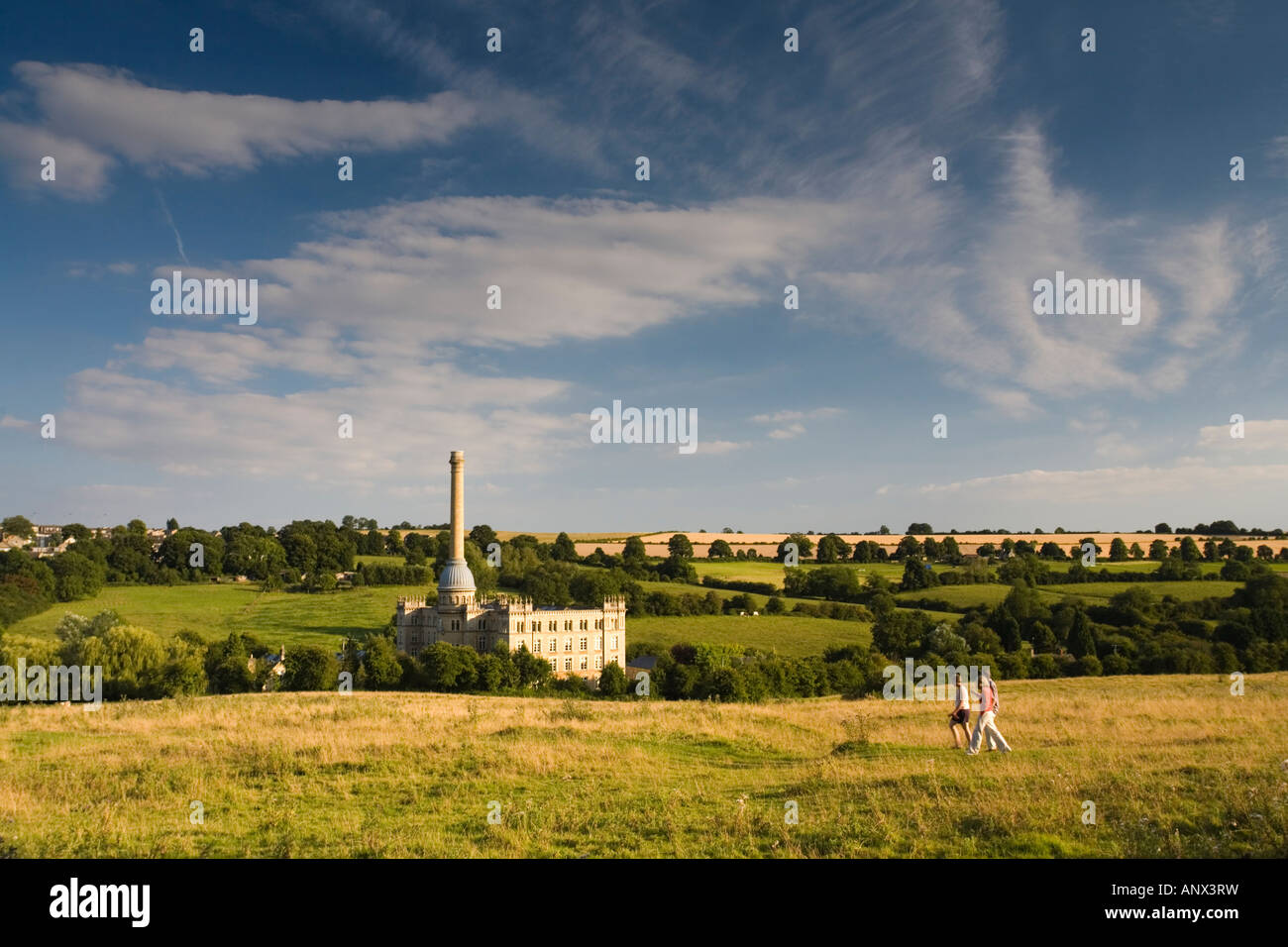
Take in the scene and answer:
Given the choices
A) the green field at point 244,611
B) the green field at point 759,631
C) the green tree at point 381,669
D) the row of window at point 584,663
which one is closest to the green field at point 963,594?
the green field at point 759,631

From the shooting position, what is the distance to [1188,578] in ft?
381

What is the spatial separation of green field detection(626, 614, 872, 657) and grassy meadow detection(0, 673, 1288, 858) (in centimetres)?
6768

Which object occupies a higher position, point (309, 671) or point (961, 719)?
point (961, 719)

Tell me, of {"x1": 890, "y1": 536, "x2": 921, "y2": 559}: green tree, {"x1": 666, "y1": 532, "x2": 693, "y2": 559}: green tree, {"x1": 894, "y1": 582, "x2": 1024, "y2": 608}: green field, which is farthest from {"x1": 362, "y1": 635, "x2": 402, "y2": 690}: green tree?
{"x1": 890, "y1": 536, "x2": 921, "y2": 559}: green tree

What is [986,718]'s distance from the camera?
21.0m

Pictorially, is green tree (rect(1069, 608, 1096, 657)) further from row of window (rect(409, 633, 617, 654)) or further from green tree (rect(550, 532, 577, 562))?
green tree (rect(550, 532, 577, 562))

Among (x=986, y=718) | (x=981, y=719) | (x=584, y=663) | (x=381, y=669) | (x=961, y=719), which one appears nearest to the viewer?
(x=986, y=718)

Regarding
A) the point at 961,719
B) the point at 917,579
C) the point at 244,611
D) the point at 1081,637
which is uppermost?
the point at 961,719

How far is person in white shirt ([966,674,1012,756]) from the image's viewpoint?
20922 mm

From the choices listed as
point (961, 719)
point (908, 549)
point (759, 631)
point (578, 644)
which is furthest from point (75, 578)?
point (961, 719)

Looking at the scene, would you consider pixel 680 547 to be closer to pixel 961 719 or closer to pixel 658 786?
pixel 961 719

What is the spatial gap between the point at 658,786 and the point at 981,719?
8322 mm
